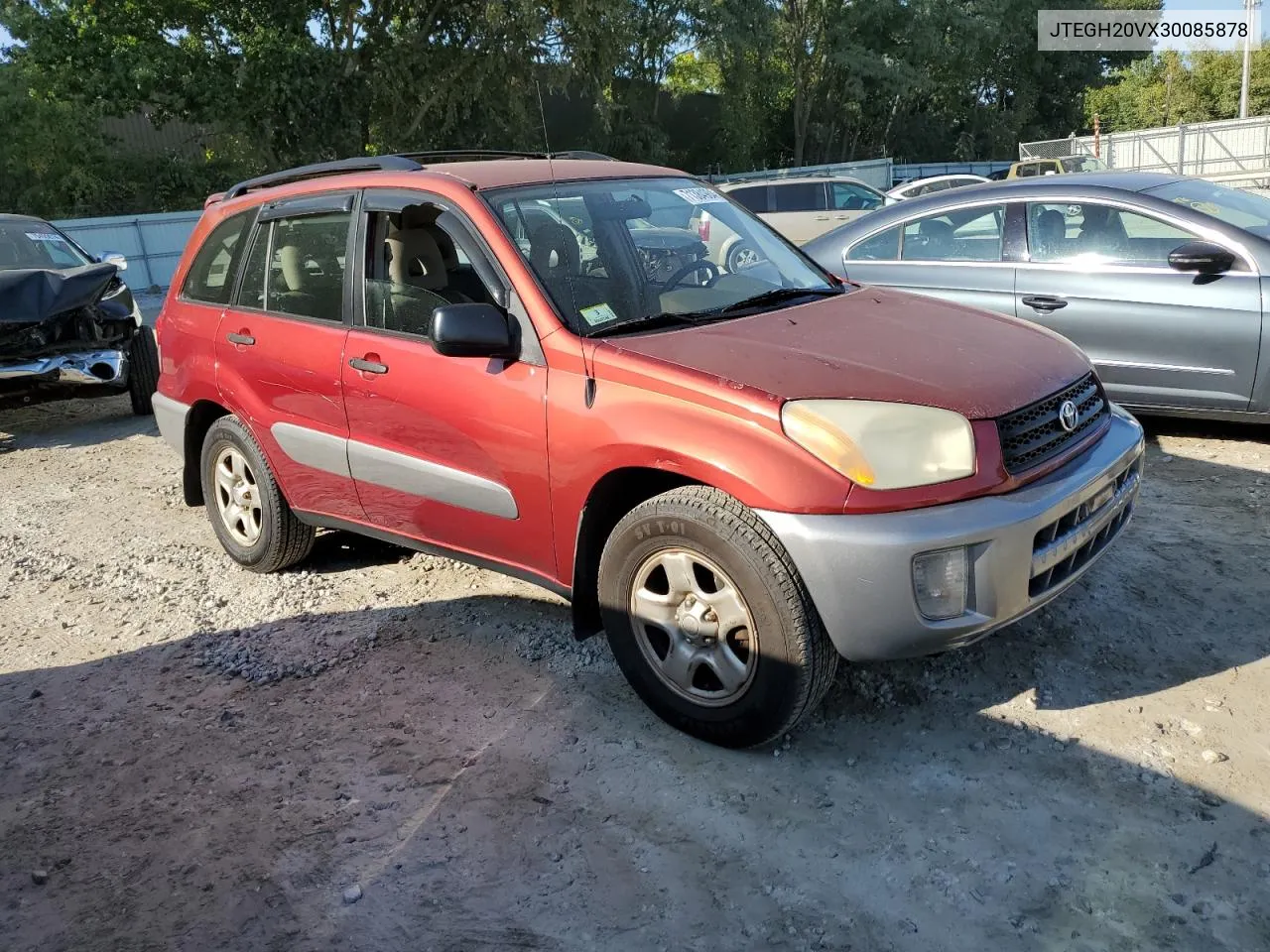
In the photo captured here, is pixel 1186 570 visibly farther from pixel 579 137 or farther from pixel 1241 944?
pixel 579 137

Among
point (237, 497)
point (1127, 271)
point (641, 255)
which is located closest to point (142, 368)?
point (237, 497)

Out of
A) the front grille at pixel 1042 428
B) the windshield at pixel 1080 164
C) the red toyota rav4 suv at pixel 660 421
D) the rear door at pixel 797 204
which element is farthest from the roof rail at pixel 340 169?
the windshield at pixel 1080 164

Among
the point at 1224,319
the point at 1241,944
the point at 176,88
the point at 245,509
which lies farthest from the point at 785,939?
the point at 176,88

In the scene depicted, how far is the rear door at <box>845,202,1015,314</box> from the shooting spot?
6.06 meters

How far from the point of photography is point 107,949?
8.52 feet

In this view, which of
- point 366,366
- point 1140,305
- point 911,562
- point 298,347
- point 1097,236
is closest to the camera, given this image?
point 911,562

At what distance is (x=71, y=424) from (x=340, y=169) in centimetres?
575

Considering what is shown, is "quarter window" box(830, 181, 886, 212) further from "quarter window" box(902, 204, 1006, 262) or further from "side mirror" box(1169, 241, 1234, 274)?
"side mirror" box(1169, 241, 1234, 274)

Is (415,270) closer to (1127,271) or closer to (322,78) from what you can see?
(1127,271)

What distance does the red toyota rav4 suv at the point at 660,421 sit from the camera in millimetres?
2852

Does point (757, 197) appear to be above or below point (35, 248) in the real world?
above

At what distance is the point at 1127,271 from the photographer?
5.62 metres

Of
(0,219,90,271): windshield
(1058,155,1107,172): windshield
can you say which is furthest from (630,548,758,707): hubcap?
(1058,155,1107,172): windshield

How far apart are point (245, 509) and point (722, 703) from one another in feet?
9.39
